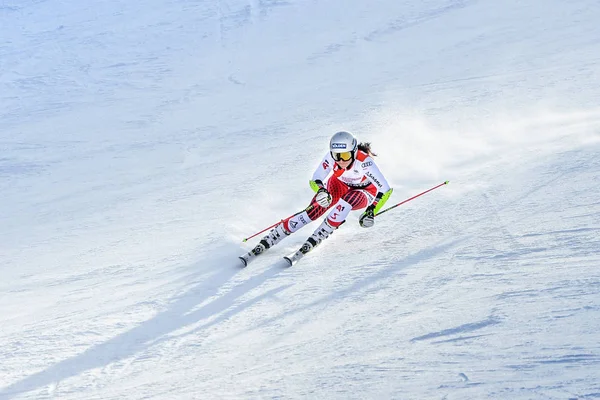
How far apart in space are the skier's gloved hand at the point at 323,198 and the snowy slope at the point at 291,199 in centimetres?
51

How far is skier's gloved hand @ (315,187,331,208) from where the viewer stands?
7352 mm

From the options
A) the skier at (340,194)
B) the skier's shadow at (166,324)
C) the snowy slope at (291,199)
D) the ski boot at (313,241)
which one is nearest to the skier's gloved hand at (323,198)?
the skier at (340,194)

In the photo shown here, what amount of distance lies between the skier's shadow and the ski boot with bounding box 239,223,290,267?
0.70ft

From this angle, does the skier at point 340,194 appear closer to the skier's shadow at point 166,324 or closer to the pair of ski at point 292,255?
the pair of ski at point 292,255

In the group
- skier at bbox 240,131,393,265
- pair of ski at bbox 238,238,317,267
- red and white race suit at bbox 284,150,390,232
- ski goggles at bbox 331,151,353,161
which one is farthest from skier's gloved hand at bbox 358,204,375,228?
ski goggles at bbox 331,151,353,161

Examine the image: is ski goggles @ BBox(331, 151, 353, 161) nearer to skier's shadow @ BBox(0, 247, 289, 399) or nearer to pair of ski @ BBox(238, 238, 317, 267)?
pair of ski @ BBox(238, 238, 317, 267)

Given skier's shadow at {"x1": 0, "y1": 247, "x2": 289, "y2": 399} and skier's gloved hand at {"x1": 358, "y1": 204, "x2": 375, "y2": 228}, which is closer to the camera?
skier's shadow at {"x1": 0, "y1": 247, "x2": 289, "y2": 399}

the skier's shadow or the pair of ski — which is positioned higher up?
the pair of ski

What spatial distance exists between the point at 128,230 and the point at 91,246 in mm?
550

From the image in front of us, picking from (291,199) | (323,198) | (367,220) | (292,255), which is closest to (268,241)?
(292,255)

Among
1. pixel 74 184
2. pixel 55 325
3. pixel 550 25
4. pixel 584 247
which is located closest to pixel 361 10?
pixel 550 25

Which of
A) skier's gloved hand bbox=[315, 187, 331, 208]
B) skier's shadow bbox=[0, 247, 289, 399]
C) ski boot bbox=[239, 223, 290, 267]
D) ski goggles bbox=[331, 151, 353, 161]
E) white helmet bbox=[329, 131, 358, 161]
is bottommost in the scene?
skier's shadow bbox=[0, 247, 289, 399]

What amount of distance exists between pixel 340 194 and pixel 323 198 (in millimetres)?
581

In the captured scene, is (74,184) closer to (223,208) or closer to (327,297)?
(223,208)
